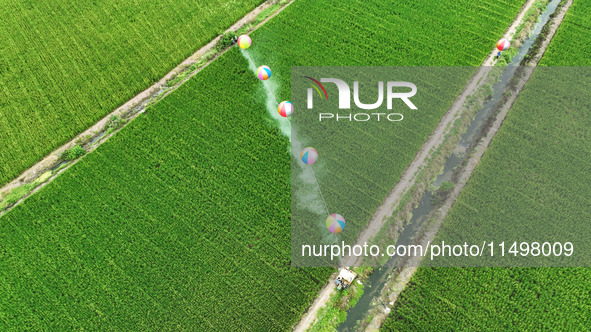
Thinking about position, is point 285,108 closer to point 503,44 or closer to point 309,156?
point 309,156

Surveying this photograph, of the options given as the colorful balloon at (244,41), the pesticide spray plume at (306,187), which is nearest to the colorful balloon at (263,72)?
the pesticide spray plume at (306,187)

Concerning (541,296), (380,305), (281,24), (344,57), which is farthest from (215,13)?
(541,296)

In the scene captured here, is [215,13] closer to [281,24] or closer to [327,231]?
[281,24]

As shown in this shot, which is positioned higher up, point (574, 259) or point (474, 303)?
point (574, 259)

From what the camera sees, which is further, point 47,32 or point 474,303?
point 47,32

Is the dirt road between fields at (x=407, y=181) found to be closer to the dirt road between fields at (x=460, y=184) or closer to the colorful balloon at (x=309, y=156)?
the dirt road between fields at (x=460, y=184)
